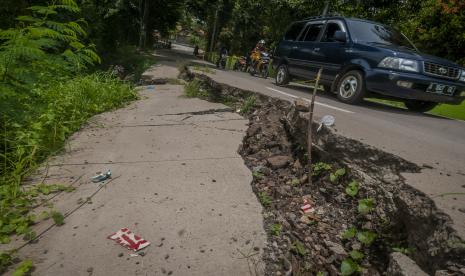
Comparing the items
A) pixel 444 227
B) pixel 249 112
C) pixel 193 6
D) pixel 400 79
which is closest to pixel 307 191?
pixel 444 227

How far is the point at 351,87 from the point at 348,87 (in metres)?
0.10

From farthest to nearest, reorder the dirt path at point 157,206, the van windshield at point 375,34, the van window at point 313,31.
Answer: the van window at point 313,31, the van windshield at point 375,34, the dirt path at point 157,206

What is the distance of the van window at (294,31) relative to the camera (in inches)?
332

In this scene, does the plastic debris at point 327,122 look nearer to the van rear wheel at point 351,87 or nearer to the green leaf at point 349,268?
the green leaf at point 349,268

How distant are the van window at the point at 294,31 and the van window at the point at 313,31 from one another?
1.44 ft

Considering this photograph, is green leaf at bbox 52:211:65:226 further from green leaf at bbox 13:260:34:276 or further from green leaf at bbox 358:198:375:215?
green leaf at bbox 358:198:375:215

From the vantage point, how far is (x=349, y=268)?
6.19 ft

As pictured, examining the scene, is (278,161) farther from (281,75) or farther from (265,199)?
(281,75)

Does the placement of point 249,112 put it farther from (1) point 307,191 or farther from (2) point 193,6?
(2) point 193,6

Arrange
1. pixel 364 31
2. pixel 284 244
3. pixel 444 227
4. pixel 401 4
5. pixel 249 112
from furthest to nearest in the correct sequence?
pixel 401 4 < pixel 364 31 < pixel 249 112 < pixel 284 244 < pixel 444 227

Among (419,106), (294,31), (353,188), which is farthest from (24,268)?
(294,31)

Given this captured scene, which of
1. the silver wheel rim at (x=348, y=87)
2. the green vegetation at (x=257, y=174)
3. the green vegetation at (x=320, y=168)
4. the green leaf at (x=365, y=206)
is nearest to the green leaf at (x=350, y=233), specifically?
the green leaf at (x=365, y=206)

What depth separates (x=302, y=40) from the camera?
804 centimetres

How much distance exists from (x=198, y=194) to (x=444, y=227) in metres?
1.59
